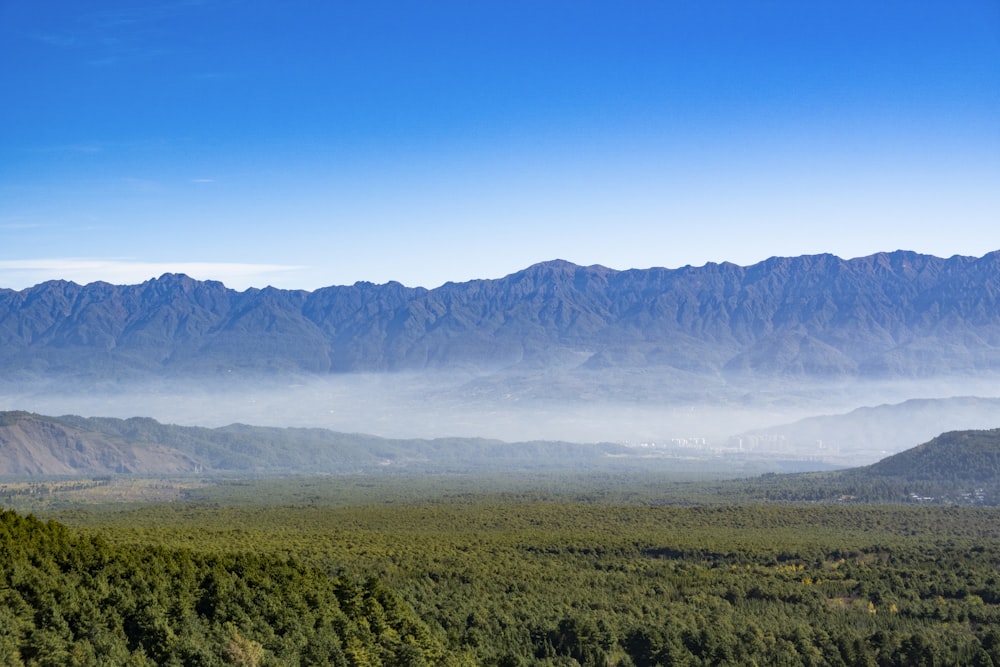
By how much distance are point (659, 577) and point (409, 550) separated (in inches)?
888

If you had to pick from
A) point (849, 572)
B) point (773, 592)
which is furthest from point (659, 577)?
point (849, 572)

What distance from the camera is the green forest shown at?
56.7 meters

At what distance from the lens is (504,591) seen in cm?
9219

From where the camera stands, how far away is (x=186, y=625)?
5769cm

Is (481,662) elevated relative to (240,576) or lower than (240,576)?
lower

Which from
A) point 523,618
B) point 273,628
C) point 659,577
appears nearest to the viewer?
point 273,628

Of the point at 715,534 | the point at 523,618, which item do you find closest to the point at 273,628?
the point at 523,618

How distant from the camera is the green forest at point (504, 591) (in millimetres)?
56719

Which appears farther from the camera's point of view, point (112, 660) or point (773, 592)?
point (773, 592)

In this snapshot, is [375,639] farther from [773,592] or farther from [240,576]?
[773,592]

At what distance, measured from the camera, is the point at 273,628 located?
62.2m

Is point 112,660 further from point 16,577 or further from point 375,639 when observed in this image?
point 375,639

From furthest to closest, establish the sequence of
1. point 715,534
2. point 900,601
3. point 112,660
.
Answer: point 715,534, point 900,601, point 112,660

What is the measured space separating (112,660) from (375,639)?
18.1 metres
